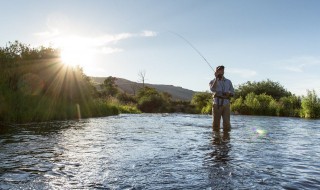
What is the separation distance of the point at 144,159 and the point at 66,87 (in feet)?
60.7

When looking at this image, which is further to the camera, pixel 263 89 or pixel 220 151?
pixel 263 89

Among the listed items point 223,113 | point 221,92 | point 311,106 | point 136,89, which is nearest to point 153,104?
point 311,106

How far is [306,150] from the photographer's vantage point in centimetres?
848

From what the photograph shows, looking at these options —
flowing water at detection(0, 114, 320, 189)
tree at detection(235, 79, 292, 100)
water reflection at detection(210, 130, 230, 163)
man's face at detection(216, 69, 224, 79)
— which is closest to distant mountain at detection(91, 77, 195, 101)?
tree at detection(235, 79, 292, 100)

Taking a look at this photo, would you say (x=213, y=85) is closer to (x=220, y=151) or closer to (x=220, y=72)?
(x=220, y=72)

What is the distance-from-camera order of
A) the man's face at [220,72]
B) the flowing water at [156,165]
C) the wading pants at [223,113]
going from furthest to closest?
the wading pants at [223,113], the man's face at [220,72], the flowing water at [156,165]

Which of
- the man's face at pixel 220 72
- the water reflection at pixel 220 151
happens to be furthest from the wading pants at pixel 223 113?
the water reflection at pixel 220 151

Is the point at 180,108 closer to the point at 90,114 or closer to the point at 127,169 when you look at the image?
the point at 90,114

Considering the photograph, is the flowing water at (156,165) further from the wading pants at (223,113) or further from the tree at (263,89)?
the tree at (263,89)

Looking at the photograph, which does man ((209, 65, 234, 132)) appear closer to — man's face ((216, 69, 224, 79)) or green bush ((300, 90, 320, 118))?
man's face ((216, 69, 224, 79))

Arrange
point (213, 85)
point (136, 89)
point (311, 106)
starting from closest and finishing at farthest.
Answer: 1. point (213, 85)
2. point (311, 106)
3. point (136, 89)

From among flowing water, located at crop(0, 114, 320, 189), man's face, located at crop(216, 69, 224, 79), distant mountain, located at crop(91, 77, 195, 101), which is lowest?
flowing water, located at crop(0, 114, 320, 189)

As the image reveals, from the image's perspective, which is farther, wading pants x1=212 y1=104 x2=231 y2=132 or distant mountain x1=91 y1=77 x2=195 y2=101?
distant mountain x1=91 y1=77 x2=195 y2=101

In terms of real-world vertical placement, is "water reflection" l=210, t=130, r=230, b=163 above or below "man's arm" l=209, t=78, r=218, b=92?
below
